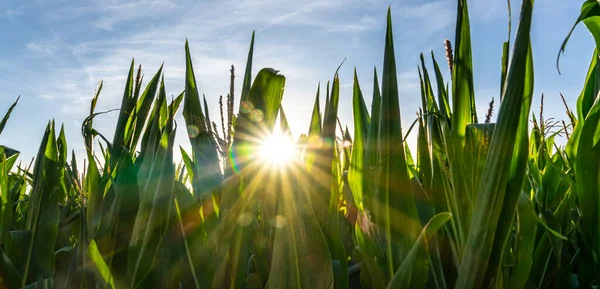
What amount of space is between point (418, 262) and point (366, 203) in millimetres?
192

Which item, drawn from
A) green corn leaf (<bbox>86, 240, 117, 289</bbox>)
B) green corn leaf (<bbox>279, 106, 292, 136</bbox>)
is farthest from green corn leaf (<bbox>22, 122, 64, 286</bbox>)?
green corn leaf (<bbox>279, 106, 292, 136</bbox>)

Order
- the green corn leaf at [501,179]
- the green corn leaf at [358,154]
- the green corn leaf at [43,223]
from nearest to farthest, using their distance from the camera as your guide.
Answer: the green corn leaf at [501,179] → the green corn leaf at [358,154] → the green corn leaf at [43,223]

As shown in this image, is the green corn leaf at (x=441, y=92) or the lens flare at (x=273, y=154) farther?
the green corn leaf at (x=441, y=92)

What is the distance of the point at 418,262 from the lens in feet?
2.08

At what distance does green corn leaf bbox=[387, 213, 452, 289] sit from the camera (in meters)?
0.56

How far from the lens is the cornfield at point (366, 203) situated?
58cm

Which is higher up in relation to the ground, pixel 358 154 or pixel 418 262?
pixel 358 154

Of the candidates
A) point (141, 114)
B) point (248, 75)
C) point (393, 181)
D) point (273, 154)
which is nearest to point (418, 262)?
point (393, 181)

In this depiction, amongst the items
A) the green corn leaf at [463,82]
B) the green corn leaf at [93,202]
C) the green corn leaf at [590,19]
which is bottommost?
the green corn leaf at [93,202]

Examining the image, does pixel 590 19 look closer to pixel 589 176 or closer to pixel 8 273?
pixel 589 176

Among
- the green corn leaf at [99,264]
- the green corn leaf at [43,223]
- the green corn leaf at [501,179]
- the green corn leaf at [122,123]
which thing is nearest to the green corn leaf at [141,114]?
the green corn leaf at [122,123]

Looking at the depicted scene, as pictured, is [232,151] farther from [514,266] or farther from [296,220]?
[514,266]

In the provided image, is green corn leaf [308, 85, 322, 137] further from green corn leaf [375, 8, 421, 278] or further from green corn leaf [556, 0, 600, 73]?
green corn leaf [556, 0, 600, 73]

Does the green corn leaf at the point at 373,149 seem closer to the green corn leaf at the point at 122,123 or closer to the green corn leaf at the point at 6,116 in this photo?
the green corn leaf at the point at 122,123
